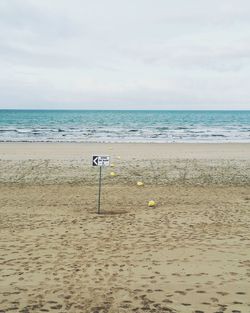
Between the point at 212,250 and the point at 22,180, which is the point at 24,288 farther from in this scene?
the point at 22,180

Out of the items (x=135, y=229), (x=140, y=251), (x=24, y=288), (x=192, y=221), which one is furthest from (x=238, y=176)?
(x=24, y=288)

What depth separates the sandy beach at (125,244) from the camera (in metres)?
4.60

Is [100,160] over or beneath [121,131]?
beneath

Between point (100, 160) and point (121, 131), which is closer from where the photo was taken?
point (100, 160)

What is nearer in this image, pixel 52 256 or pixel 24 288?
pixel 24 288

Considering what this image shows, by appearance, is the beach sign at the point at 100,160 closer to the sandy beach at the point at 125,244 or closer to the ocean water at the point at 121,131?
the sandy beach at the point at 125,244

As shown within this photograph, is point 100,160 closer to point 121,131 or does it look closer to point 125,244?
point 125,244

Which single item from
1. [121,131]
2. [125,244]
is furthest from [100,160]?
[121,131]

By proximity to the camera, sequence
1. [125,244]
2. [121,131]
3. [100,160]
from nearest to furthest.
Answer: [125,244], [100,160], [121,131]

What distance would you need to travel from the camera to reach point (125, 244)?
263 inches

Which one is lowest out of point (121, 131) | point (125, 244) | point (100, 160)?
point (125, 244)

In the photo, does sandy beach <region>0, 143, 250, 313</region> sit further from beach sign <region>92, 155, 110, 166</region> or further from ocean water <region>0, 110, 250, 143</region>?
ocean water <region>0, 110, 250, 143</region>

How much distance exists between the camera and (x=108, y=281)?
5.08 metres

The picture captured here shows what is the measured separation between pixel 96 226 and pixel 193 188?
17.8 ft
